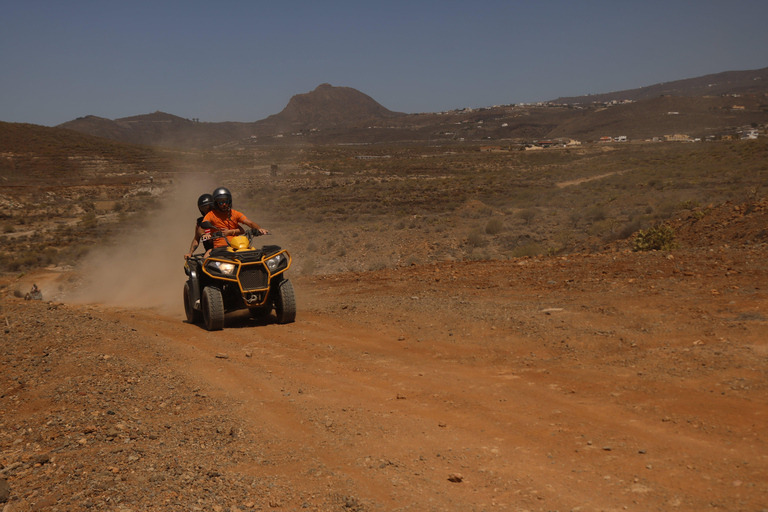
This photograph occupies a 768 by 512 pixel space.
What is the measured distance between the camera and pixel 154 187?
2125 inches

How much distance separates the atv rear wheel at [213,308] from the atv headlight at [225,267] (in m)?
0.37

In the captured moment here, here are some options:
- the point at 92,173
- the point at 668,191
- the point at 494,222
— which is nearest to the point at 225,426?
the point at 494,222

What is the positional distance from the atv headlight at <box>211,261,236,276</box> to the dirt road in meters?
0.98

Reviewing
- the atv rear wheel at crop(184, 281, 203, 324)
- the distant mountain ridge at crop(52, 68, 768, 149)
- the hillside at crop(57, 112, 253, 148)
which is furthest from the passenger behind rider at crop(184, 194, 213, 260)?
the hillside at crop(57, 112, 253, 148)

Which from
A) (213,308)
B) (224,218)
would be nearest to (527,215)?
(224,218)

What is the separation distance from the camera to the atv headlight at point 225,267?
931cm

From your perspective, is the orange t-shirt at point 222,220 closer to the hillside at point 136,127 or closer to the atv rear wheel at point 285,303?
the atv rear wheel at point 285,303

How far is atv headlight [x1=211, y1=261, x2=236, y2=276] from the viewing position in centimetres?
931

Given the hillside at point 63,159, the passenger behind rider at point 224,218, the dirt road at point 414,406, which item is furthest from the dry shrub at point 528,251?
the hillside at point 63,159

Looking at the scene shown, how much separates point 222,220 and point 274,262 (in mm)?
1736

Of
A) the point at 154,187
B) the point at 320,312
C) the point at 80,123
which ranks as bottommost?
the point at 320,312

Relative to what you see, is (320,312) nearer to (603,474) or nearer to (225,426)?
(225,426)

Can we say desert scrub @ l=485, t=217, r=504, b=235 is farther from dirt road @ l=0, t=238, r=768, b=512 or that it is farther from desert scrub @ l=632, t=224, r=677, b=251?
dirt road @ l=0, t=238, r=768, b=512

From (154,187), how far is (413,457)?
2142 inches
